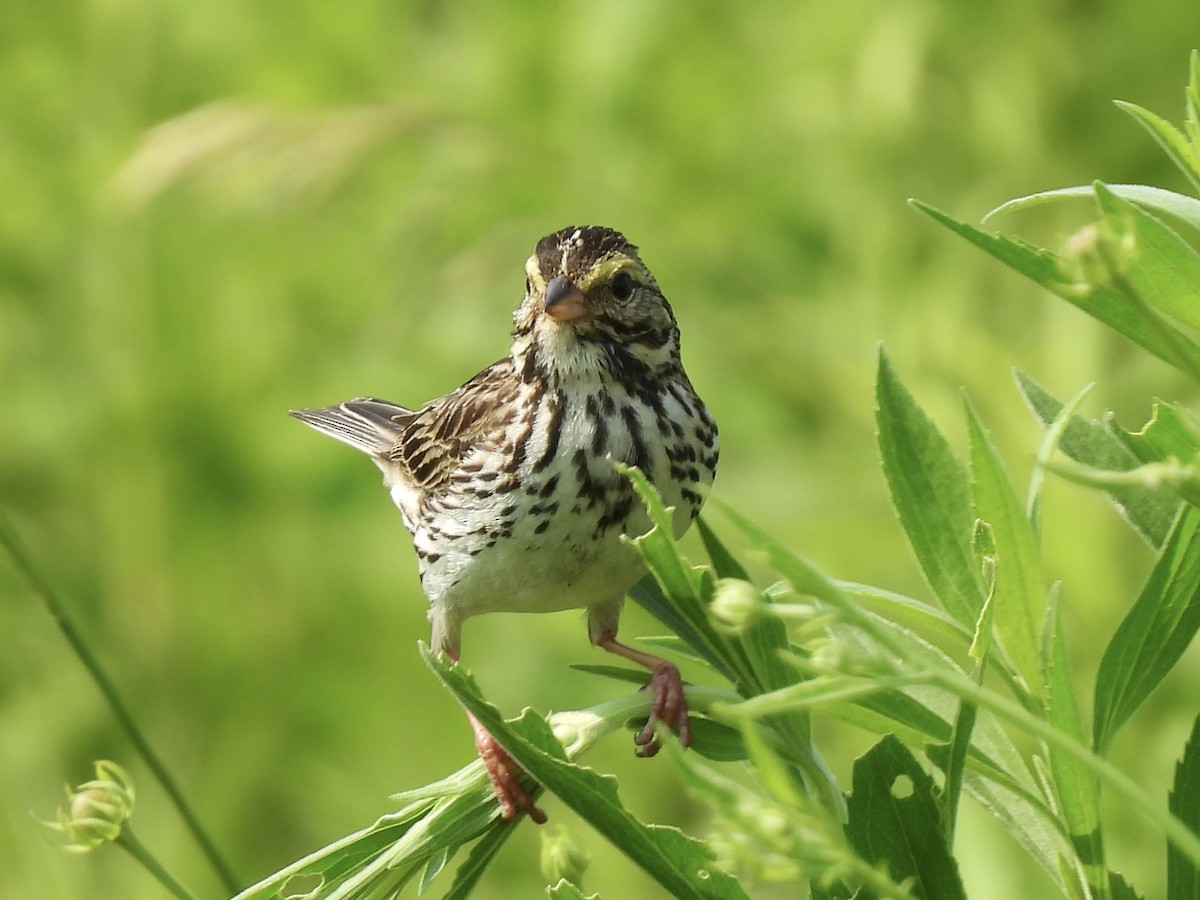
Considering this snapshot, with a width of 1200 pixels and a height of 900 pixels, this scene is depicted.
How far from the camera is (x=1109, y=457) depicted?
120 cm

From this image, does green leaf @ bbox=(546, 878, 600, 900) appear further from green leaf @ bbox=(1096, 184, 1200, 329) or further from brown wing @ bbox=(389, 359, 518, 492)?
brown wing @ bbox=(389, 359, 518, 492)

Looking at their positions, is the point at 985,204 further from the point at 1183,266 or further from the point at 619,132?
the point at 1183,266

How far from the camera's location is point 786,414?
395 cm

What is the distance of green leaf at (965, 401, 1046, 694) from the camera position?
1.06 meters

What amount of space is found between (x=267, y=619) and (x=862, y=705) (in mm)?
3344

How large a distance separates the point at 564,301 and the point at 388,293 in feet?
8.09

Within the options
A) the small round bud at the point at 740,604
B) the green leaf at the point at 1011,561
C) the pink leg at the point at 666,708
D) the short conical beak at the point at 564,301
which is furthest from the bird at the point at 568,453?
the small round bud at the point at 740,604

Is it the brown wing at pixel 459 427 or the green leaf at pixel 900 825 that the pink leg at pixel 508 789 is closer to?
the green leaf at pixel 900 825

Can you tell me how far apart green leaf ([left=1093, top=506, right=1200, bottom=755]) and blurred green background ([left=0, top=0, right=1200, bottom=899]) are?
2063 mm

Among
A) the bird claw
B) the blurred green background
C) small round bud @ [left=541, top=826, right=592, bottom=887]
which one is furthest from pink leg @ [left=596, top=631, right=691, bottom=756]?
the blurred green background

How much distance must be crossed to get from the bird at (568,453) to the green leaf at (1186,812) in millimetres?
891

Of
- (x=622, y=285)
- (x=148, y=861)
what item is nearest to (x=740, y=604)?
(x=148, y=861)

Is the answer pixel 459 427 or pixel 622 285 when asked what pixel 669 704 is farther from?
pixel 459 427

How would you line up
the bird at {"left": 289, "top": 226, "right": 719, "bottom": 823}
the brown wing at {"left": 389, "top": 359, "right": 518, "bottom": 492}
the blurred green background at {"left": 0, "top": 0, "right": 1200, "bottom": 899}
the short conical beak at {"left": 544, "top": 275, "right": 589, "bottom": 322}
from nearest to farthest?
1. the bird at {"left": 289, "top": 226, "right": 719, "bottom": 823}
2. the short conical beak at {"left": 544, "top": 275, "right": 589, "bottom": 322}
3. the brown wing at {"left": 389, "top": 359, "right": 518, "bottom": 492}
4. the blurred green background at {"left": 0, "top": 0, "right": 1200, "bottom": 899}
